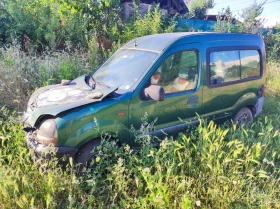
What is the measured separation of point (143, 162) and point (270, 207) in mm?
1392

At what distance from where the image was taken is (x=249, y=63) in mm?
4090

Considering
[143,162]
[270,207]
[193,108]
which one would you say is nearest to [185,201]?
[143,162]

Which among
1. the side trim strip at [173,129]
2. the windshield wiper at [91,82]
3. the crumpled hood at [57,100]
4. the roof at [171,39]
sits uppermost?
the roof at [171,39]

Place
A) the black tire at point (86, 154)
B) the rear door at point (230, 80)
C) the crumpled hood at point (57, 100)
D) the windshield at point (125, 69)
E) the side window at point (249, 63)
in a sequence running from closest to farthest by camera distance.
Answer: the crumpled hood at point (57, 100) → the black tire at point (86, 154) → the windshield at point (125, 69) → the rear door at point (230, 80) → the side window at point (249, 63)

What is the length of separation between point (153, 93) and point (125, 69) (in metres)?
0.78

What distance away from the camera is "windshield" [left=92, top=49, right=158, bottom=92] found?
3002mm

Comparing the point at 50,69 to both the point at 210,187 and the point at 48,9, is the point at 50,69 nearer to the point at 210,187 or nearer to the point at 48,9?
the point at 48,9

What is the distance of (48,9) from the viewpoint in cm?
753

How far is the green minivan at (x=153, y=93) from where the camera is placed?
99.4 inches

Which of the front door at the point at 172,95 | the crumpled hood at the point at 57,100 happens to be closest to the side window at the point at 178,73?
→ the front door at the point at 172,95

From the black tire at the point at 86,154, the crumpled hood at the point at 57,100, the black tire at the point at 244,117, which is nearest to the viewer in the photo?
the crumpled hood at the point at 57,100

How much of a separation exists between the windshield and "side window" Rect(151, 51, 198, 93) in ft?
0.69

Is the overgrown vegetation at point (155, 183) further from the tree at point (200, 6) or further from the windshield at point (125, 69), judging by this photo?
the tree at point (200, 6)

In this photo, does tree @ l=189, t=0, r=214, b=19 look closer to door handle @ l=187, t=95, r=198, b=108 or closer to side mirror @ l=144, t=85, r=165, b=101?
door handle @ l=187, t=95, r=198, b=108
